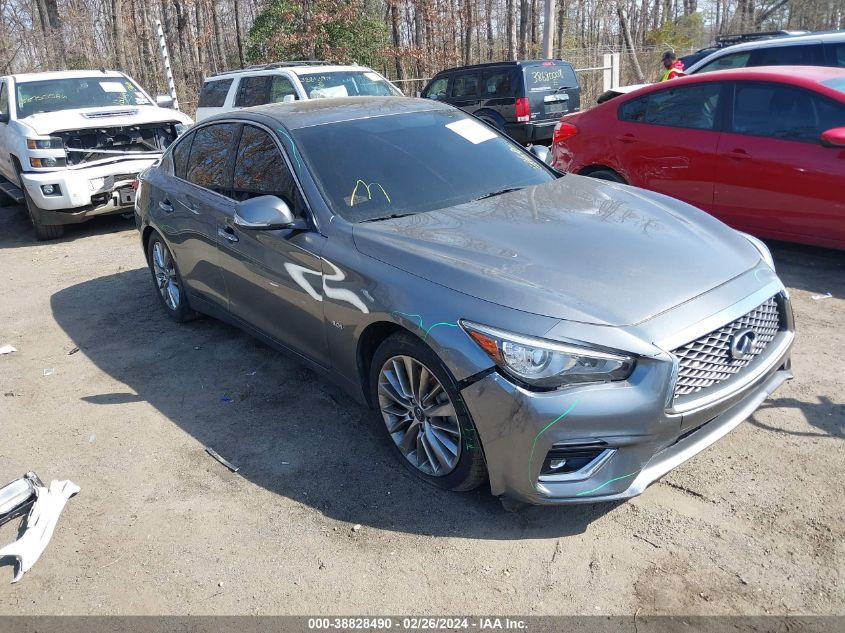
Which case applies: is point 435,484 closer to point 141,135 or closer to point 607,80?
point 141,135

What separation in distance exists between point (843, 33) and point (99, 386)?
8.07m

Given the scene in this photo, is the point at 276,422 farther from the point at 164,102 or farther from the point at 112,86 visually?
the point at 112,86

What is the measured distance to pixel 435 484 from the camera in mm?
3412

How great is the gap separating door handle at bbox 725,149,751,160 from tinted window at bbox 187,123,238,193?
13.2 ft

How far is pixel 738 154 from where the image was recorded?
6043 millimetres

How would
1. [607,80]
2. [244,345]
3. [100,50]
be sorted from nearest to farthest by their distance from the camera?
[244,345] < [607,80] < [100,50]

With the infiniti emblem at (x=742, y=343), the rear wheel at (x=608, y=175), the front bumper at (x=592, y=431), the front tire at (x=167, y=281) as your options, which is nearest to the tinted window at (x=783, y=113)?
the rear wheel at (x=608, y=175)

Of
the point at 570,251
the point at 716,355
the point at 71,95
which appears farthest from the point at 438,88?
the point at 716,355

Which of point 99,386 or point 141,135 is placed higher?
point 141,135

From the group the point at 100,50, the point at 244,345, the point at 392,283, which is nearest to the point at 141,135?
the point at 244,345

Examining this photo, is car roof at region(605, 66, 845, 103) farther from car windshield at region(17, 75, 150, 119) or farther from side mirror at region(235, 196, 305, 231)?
car windshield at region(17, 75, 150, 119)

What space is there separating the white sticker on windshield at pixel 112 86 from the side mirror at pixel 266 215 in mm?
7352

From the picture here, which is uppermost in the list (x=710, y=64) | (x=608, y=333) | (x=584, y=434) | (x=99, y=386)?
(x=710, y=64)

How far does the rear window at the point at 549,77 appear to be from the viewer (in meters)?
12.8
